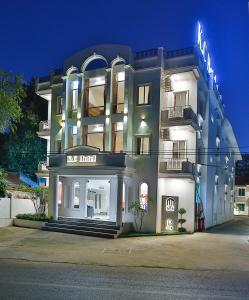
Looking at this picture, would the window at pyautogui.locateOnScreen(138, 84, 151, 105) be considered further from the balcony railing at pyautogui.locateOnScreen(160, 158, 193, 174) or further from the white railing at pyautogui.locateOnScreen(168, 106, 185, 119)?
the balcony railing at pyautogui.locateOnScreen(160, 158, 193, 174)

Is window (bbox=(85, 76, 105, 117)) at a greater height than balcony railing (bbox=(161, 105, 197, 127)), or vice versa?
window (bbox=(85, 76, 105, 117))

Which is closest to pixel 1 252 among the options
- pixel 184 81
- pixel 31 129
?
pixel 184 81

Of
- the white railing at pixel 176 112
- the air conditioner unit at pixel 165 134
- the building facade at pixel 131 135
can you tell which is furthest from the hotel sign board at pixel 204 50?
the air conditioner unit at pixel 165 134

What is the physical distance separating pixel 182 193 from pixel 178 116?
16.3 ft

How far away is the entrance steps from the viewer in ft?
69.3

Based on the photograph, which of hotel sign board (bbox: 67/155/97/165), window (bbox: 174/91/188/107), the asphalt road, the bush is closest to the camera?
the asphalt road

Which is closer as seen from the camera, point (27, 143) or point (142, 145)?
point (142, 145)

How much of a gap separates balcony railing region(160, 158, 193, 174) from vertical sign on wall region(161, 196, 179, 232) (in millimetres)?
1804

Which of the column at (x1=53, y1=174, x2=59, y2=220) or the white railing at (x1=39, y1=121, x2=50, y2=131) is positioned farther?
the white railing at (x1=39, y1=121, x2=50, y2=131)

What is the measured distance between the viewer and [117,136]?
24.9m

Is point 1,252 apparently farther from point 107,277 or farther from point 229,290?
point 229,290

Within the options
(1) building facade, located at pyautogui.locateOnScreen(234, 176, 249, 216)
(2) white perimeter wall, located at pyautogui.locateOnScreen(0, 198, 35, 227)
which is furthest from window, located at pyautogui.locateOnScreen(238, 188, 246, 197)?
(2) white perimeter wall, located at pyautogui.locateOnScreen(0, 198, 35, 227)

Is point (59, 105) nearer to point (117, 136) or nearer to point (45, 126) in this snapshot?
point (45, 126)

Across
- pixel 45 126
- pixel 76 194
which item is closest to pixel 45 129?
pixel 45 126
